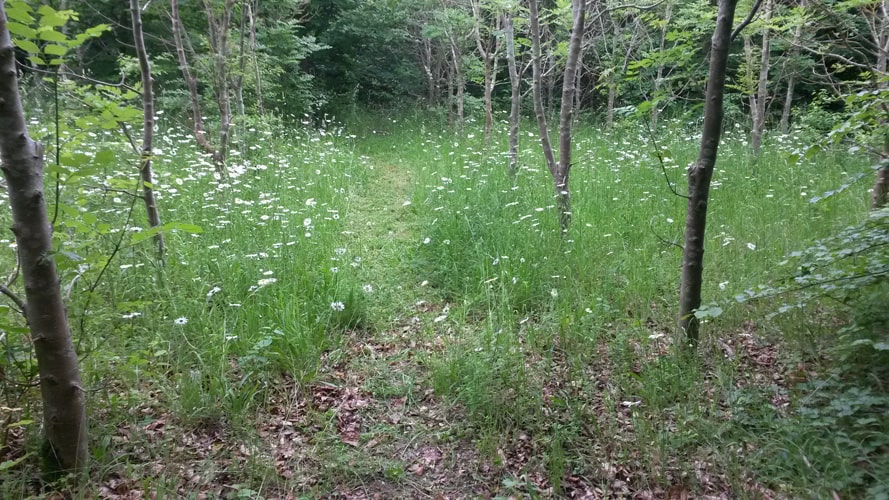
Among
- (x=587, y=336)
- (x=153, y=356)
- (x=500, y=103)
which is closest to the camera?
(x=153, y=356)

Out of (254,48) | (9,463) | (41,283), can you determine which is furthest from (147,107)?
(254,48)

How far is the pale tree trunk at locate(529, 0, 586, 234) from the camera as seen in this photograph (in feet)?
16.9

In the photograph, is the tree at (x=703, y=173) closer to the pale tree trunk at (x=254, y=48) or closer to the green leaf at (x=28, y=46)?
the green leaf at (x=28, y=46)

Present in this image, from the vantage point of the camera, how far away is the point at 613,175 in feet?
25.6

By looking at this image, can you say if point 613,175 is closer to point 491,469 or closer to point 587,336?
point 587,336

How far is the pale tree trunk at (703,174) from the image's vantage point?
3008 millimetres

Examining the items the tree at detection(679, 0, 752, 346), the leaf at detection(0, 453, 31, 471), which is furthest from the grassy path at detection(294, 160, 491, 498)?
the tree at detection(679, 0, 752, 346)

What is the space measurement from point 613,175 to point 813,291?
15.9 ft

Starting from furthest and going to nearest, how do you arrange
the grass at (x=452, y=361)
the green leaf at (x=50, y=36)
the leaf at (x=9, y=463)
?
the grass at (x=452, y=361)
the leaf at (x=9, y=463)
the green leaf at (x=50, y=36)

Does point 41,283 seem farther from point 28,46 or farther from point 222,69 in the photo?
point 222,69

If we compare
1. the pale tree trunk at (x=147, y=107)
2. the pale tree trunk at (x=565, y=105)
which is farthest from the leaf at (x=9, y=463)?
the pale tree trunk at (x=565, y=105)

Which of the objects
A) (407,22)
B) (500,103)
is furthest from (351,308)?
(500,103)

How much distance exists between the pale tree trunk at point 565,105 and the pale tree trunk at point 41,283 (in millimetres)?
4372

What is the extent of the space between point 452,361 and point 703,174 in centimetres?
208
